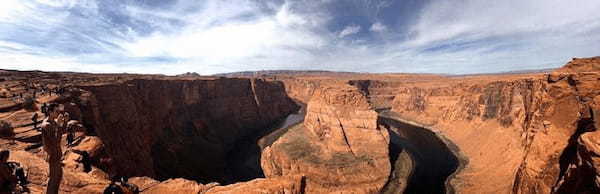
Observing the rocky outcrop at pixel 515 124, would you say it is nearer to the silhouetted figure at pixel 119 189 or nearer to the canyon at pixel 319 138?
the canyon at pixel 319 138

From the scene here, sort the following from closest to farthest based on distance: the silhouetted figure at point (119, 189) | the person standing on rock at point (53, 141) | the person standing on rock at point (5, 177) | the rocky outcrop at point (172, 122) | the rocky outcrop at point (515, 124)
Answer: the person standing on rock at point (53, 141) < the person standing on rock at point (5, 177) < the silhouetted figure at point (119, 189) < the rocky outcrop at point (515, 124) < the rocky outcrop at point (172, 122)

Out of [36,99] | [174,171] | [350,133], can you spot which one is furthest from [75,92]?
[350,133]

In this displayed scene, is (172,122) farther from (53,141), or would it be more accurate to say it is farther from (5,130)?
(53,141)

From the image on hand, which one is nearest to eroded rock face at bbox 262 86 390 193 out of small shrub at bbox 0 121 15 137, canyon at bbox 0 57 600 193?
canyon at bbox 0 57 600 193

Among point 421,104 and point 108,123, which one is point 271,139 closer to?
point 108,123

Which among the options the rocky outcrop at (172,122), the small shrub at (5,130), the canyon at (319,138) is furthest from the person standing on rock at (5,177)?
the small shrub at (5,130)

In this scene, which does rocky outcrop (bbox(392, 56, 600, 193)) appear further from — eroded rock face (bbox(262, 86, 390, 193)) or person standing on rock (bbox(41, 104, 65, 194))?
person standing on rock (bbox(41, 104, 65, 194))
